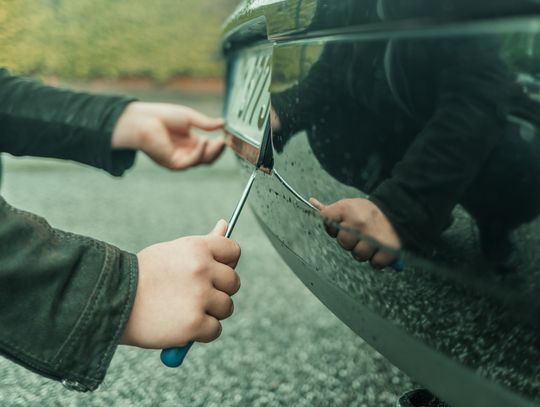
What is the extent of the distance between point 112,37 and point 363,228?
284 cm

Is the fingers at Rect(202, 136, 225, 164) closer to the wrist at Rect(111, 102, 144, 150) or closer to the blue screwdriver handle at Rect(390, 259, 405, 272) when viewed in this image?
the wrist at Rect(111, 102, 144, 150)

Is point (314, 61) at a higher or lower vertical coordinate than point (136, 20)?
higher

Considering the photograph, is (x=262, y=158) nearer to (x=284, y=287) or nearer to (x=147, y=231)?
(x=284, y=287)

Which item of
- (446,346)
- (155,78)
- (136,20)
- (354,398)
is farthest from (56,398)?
(155,78)

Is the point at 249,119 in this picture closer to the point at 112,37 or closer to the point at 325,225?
the point at 325,225

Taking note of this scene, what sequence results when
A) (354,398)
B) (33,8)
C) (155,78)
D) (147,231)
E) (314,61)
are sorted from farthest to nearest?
(155,78) → (147,231) → (33,8) → (354,398) → (314,61)

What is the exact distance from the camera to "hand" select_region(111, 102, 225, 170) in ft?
3.42

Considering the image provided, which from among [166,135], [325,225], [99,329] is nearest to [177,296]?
[99,329]

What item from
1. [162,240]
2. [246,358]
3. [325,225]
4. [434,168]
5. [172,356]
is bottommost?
[162,240]

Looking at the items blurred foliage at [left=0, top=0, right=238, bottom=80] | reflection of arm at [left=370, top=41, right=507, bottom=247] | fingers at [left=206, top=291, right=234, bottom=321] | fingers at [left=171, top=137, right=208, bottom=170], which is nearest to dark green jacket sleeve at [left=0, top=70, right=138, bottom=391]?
fingers at [left=206, top=291, right=234, bottom=321]

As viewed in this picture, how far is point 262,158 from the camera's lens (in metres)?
0.67

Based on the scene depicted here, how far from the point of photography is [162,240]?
157 centimetres

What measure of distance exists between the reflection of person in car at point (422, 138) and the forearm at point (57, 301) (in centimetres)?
32

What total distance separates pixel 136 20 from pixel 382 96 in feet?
9.74
